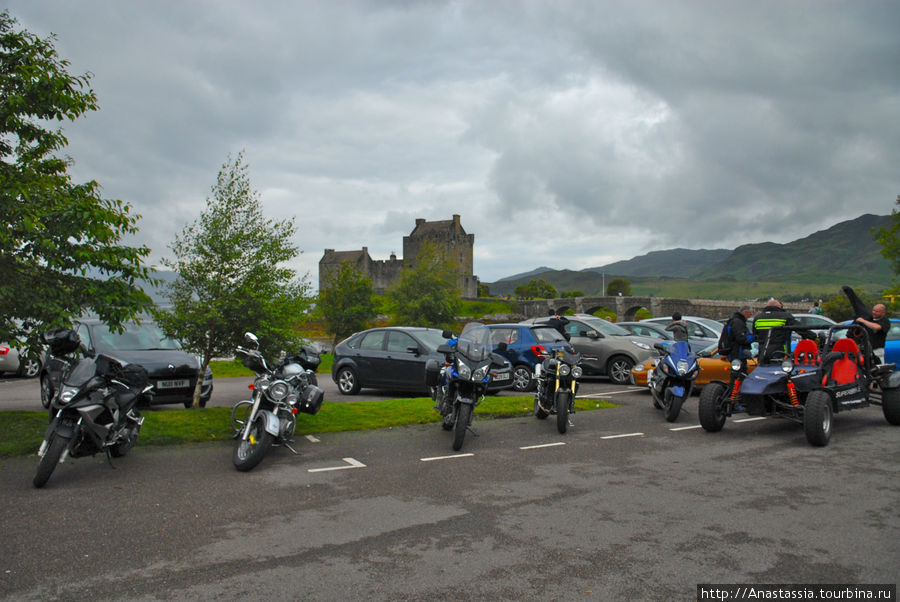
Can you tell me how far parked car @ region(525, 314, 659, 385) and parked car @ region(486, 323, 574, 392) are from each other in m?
1.06

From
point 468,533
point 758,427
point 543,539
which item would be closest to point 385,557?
point 468,533

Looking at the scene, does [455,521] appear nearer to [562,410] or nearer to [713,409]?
[562,410]

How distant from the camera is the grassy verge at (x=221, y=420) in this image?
7.71m

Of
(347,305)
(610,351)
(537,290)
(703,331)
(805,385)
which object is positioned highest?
(537,290)

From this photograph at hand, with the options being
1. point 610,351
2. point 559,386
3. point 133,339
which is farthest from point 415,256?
point 559,386

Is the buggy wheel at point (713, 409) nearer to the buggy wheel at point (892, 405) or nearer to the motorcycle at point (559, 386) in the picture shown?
the motorcycle at point (559, 386)

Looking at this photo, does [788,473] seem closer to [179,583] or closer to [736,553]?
[736,553]

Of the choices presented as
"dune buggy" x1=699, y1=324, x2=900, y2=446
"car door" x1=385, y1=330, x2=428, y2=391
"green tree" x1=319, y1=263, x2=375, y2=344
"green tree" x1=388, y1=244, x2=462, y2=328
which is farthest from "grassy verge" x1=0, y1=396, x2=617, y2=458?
"green tree" x1=388, y1=244, x2=462, y2=328

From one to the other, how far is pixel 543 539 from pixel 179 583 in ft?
7.63

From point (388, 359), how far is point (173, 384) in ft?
14.9

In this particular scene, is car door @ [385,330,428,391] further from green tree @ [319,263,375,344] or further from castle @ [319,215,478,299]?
castle @ [319,215,478,299]

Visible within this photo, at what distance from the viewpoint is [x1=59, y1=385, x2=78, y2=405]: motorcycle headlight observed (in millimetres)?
6055

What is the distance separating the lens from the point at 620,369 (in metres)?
15.9

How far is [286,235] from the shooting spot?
10.4 metres
